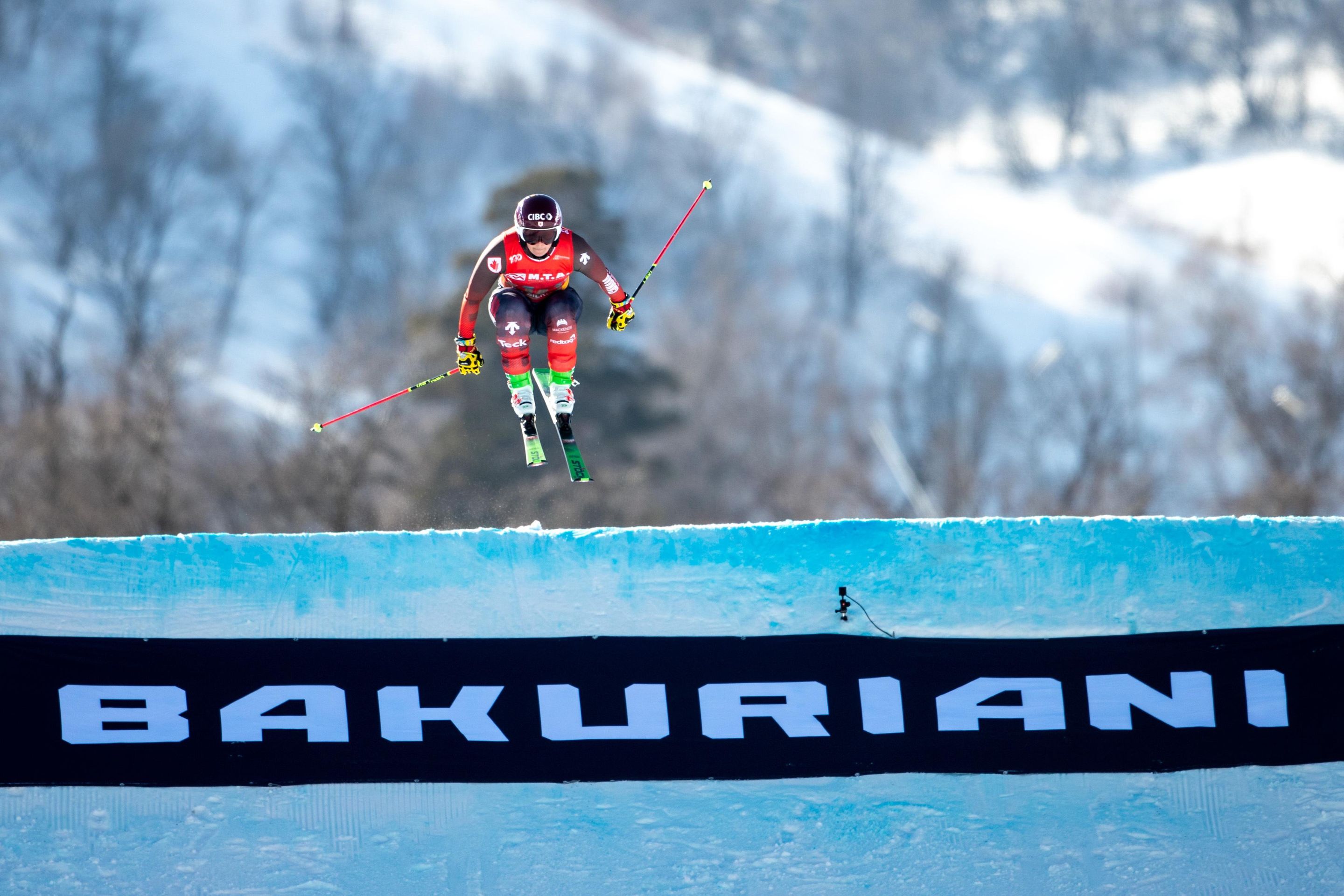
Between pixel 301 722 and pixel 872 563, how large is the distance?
294cm

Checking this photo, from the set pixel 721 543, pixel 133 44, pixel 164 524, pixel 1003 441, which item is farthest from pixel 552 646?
pixel 133 44

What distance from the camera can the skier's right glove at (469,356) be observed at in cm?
731

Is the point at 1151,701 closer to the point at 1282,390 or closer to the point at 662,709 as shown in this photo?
Result: the point at 662,709

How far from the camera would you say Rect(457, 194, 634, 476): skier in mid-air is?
282 inches

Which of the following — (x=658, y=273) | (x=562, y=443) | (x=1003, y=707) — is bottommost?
(x=1003, y=707)

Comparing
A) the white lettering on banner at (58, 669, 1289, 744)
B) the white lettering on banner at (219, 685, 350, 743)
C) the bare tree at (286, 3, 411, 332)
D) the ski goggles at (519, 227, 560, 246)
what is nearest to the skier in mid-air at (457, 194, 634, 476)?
the ski goggles at (519, 227, 560, 246)

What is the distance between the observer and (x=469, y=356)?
7.34 meters

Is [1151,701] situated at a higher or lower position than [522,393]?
lower

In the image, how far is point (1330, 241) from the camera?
144ft

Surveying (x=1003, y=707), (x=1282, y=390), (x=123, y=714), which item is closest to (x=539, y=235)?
(x=123, y=714)

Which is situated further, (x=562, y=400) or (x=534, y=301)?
(x=562, y=400)

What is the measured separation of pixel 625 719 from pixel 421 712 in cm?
102

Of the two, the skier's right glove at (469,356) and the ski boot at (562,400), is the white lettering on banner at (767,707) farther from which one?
the skier's right glove at (469,356)

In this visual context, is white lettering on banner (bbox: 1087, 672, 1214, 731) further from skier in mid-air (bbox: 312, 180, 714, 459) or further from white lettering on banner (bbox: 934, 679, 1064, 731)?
skier in mid-air (bbox: 312, 180, 714, 459)
